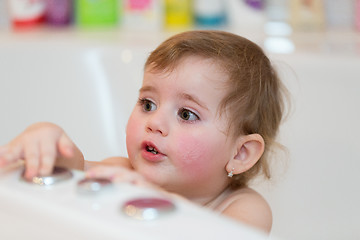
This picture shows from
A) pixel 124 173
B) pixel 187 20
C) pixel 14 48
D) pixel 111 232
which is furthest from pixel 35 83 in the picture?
pixel 111 232

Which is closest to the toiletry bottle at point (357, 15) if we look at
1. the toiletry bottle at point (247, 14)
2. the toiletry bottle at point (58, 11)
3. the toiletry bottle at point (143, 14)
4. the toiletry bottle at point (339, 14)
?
the toiletry bottle at point (339, 14)

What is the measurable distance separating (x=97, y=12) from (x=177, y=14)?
0.67 ft

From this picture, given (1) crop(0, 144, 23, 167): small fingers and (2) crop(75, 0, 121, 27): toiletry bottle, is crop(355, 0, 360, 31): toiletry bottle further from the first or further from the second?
(1) crop(0, 144, 23, 167): small fingers

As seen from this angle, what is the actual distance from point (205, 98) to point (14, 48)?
718mm

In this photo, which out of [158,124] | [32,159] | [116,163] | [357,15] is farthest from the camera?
[357,15]

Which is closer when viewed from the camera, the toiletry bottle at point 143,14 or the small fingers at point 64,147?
the small fingers at point 64,147

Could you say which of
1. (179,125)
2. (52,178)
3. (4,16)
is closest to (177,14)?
(4,16)

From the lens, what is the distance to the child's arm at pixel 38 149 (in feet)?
1.98

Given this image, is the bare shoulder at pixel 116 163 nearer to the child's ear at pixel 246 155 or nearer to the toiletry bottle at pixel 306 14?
the child's ear at pixel 246 155

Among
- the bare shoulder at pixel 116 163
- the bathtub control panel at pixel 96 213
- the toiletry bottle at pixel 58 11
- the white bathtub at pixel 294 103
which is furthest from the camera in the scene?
the toiletry bottle at pixel 58 11

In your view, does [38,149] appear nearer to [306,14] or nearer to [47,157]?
[47,157]

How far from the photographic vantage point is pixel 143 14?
1.69 metres

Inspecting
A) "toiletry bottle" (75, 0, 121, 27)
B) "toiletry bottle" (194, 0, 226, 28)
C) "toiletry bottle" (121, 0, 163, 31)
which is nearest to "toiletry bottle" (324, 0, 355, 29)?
"toiletry bottle" (194, 0, 226, 28)

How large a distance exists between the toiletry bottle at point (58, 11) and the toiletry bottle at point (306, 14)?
1.93 ft
